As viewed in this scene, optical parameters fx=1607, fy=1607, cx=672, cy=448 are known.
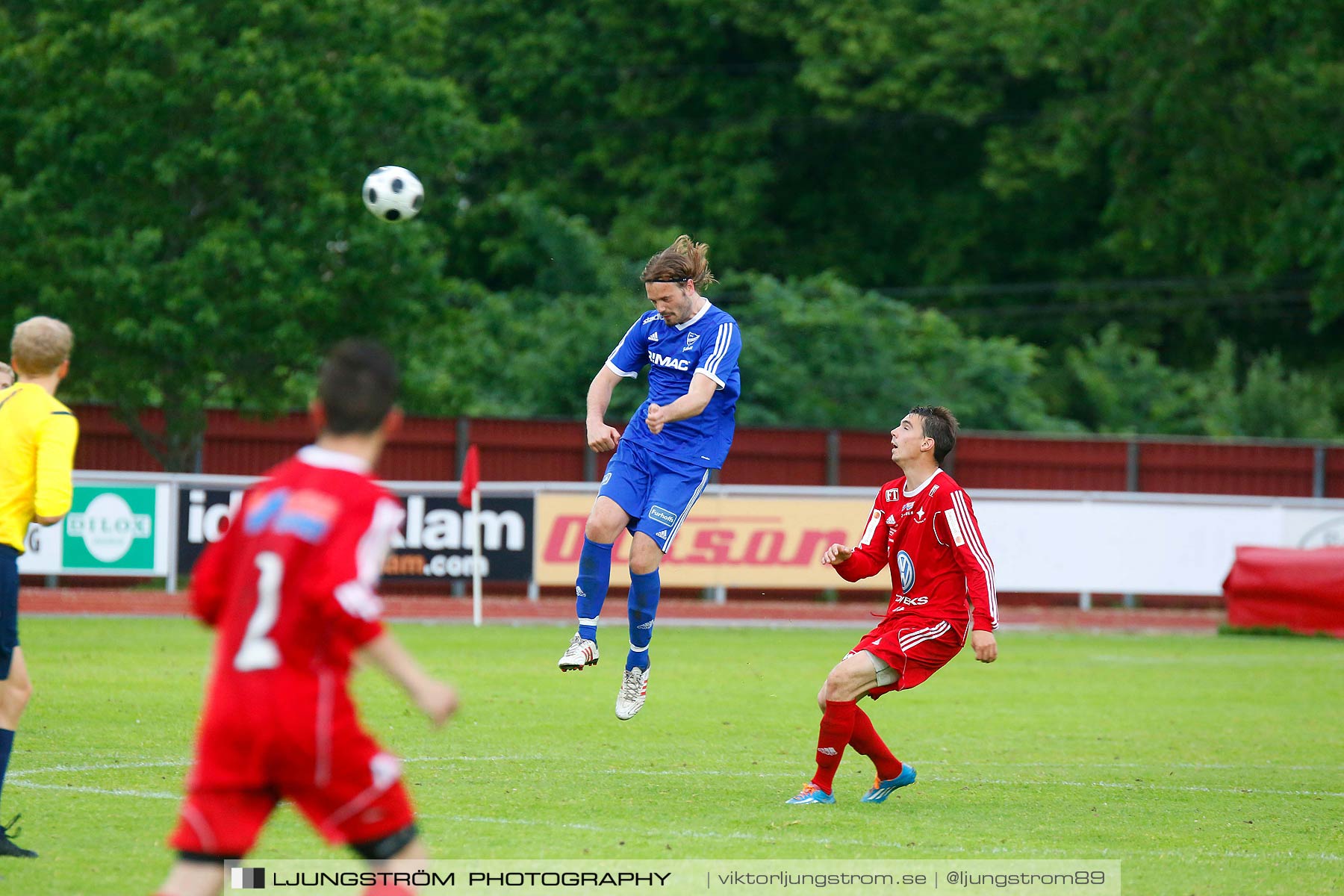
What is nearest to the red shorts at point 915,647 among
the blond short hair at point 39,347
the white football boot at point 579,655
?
the white football boot at point 579,655

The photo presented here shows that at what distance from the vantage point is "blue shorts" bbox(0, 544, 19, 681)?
249 inches

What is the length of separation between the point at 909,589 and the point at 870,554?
0.28m

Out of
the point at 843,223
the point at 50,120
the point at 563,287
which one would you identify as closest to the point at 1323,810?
the point at 50,120

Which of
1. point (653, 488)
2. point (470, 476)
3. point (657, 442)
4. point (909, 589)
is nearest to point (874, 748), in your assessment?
point (909, 589)

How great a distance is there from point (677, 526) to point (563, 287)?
26952 millimetres

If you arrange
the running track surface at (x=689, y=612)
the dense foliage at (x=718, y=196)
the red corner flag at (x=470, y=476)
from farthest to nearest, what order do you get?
1. the dense foliage at (x=718, y=196)
2. the running track surface at (x=689, y=612)
3. the red corner flag at (x=470, y=476)

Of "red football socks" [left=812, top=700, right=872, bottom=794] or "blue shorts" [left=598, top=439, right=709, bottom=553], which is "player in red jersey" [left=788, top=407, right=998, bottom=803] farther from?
"blue shorts" [left=598, top=439, right=709, bottom=553]

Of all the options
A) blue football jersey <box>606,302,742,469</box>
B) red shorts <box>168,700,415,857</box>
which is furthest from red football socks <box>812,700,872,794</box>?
red shorts <box>168,700,415,857</box>

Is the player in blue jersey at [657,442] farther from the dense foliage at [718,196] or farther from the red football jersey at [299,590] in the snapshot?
the dense foliage at [718,196]

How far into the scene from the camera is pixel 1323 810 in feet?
27.6

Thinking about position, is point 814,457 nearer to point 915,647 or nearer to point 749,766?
point 749,766

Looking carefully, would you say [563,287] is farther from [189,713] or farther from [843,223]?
[189,713]

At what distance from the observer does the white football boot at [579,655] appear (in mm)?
8781

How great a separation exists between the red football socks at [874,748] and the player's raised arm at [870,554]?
2.31ft
